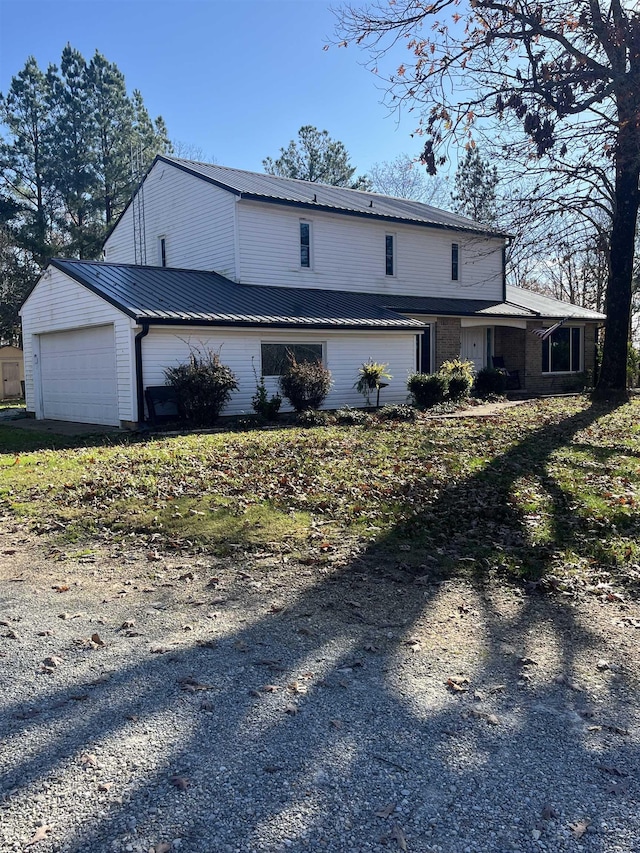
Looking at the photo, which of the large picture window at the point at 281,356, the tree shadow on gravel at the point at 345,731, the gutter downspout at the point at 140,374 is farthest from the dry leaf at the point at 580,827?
the large picture window at the point at 281,356

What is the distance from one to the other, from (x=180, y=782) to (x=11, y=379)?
31.1 m

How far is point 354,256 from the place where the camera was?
21.9 m

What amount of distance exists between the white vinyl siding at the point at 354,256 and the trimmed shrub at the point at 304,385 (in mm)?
4319

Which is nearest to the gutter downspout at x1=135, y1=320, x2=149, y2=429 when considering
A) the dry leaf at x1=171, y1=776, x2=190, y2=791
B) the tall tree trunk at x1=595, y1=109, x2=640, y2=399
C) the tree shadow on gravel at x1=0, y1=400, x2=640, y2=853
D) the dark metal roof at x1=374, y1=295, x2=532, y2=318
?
the dark metal roof at x1=374, y1=295, x2=532, y2=318

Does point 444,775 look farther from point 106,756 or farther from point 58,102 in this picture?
point 58,102

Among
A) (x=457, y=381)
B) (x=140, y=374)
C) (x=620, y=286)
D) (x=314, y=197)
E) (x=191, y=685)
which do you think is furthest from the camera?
(x=314, y=197)

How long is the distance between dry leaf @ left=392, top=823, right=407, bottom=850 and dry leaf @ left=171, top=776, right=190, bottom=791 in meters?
0.86

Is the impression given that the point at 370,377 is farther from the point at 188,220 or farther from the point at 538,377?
the point at 538,377

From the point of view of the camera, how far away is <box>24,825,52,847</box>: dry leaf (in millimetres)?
2389

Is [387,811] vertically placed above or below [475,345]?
below

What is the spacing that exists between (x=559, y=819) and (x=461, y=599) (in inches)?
95.6

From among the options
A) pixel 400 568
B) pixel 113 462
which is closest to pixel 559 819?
pixel 400 568

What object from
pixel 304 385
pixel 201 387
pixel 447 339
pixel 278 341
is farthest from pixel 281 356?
pixel 447 339

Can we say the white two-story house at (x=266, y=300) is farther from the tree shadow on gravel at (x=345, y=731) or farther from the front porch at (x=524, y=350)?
the tree shadow on gravel at (x=345, y=731)
